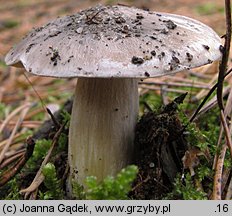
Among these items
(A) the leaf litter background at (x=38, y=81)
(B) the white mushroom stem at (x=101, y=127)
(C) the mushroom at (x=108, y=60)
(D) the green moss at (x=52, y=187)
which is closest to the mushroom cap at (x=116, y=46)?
(C) the mushroom at (x=108, y=60)

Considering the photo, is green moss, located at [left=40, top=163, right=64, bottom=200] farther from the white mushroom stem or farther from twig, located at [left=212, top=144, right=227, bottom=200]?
twig, located at [left=212, top=144, right=227, bottom=200]

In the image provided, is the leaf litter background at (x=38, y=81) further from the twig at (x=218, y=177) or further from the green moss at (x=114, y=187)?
the green moss at (x=114, y=187)
